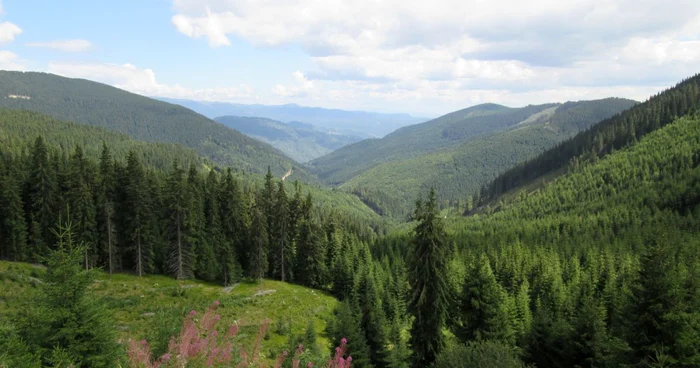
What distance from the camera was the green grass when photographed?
1539 inches

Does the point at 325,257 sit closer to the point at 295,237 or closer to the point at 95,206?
the point at 295,237

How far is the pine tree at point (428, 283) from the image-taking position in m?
29.8

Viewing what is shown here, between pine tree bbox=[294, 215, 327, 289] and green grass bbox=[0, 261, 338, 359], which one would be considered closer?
green grass bbox=[0, 261, 338, 359]

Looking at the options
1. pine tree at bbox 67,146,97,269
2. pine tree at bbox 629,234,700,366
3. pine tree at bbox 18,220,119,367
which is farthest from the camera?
pine tree at bbox 67,146,97,269

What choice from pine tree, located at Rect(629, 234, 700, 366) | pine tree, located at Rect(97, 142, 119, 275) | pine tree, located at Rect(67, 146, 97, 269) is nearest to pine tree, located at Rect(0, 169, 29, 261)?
pine tree, located at Rect(67, 146, 97, 269)

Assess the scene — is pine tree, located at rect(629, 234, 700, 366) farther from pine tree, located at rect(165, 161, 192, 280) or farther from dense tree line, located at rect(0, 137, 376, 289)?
pine tree, located at rect(165, 161, 192, 280)

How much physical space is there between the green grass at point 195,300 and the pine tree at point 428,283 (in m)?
11.6

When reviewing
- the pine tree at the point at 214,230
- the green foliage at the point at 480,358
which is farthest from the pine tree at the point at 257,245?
the green foliage at the point at 480,358

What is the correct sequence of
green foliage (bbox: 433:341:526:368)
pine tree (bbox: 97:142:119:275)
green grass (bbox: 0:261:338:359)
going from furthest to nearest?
pine tree (bbox: 97:142:119:275) → green grass (bbox: 0:261:338:359) → green foliage (bbox: 433:341:526:368)

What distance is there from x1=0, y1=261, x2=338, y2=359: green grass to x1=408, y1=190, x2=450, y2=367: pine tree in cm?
1159

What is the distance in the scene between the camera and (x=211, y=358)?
25.9 ft

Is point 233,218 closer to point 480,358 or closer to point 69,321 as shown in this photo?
point 480,358

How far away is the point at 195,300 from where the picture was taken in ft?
157

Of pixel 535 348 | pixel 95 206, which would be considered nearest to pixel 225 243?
pixel 95 206
